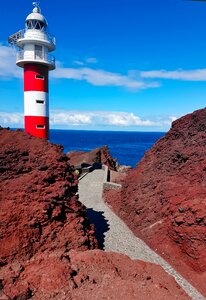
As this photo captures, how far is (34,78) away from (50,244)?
15.5 meters

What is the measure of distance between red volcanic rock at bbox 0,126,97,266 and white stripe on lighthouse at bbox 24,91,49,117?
9.75 m

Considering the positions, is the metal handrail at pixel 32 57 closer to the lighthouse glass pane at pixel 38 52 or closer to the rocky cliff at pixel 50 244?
the lighthouse glass pane at pixel 38 52

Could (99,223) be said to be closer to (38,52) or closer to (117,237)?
(117,237)

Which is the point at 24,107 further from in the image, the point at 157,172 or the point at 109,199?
the point at 157,172

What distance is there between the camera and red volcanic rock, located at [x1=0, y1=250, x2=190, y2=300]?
7039mm

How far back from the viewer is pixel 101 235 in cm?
1491

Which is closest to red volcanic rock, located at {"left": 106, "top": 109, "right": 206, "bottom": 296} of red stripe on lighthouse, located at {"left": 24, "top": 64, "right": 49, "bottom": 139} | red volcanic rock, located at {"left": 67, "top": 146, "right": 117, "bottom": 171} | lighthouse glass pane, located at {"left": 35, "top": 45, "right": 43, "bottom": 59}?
red stripe on lighthouse, located at {"left": 24, "top": 64, "right": 49, "bottom": 139}

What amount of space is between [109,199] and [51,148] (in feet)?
30.8

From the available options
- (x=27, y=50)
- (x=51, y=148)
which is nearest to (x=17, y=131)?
(x=51, y=148)

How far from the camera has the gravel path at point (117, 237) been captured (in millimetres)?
12245

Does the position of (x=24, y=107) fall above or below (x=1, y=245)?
above

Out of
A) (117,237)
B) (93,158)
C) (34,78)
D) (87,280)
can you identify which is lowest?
(117,237)

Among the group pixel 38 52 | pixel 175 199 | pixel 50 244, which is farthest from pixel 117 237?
pixel 38 52

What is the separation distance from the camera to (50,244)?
412 inches
